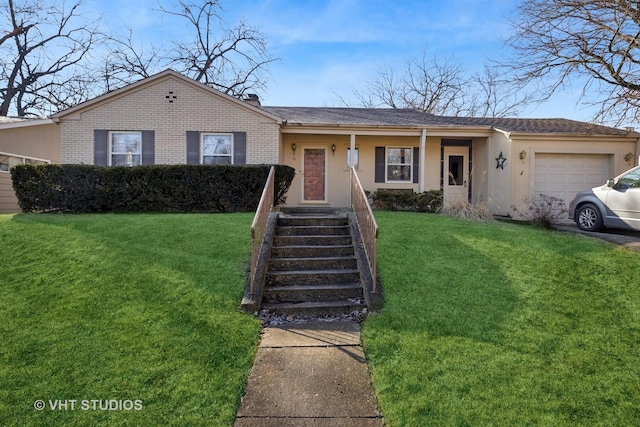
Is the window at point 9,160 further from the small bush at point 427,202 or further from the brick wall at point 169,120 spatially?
the small bush at point 427,202

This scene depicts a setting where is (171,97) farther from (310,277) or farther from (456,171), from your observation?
(456,171)

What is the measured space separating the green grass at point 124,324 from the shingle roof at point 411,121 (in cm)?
662

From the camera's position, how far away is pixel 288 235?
6902 millimetres

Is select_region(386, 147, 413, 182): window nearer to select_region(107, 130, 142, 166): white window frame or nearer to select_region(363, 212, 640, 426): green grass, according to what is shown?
select_region(363, 212, 640, 426): green grass

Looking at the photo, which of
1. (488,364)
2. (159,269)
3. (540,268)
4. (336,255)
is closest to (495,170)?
(540,268)

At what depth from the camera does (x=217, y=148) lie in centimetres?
1130

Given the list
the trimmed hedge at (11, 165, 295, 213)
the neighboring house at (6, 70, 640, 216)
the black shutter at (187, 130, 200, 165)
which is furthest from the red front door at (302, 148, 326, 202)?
the black shutter at (187, 130, 200, 165)

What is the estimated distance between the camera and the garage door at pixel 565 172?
1140cm

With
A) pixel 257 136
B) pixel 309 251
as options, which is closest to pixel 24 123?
pixel 257 136

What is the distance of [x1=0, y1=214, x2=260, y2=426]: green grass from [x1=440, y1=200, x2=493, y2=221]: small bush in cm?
564

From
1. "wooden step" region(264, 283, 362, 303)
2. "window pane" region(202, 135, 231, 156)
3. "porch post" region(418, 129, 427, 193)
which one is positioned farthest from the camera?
"porch post" region(418, 129, 427, 193)

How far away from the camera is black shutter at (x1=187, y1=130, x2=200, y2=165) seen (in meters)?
11.1

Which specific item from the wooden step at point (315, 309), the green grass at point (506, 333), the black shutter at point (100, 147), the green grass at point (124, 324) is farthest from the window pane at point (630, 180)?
the black shutter at point (100, 147)

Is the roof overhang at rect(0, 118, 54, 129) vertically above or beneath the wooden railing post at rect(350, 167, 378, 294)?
above
